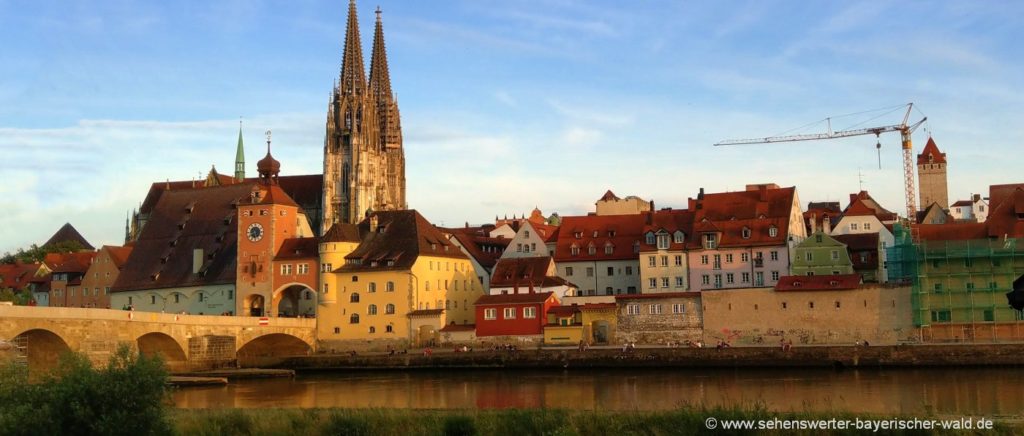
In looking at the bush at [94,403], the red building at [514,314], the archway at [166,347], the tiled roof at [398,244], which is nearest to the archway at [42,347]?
the archway at [166,347]

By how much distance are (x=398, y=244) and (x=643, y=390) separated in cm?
3248

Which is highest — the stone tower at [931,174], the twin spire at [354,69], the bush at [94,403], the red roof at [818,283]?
the twin spire at [354,69]

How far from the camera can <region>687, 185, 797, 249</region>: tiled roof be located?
248 feet

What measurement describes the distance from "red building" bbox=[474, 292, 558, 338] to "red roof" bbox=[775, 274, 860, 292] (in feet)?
48.7

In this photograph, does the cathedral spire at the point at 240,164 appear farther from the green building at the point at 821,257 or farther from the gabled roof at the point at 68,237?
the green building at the point at 821,257

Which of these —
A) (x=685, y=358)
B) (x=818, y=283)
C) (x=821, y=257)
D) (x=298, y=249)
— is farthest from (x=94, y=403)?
(x=298, y=249)

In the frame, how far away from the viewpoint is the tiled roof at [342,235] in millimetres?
81562

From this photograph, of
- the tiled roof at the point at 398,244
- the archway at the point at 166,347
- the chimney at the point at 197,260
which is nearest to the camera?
the archway at the point at 166,347

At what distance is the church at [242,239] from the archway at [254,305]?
10cm

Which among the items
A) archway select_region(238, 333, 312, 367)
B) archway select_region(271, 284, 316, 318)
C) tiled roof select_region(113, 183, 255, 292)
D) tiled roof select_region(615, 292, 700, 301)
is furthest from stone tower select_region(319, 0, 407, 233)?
tiled roof select_region(615, 292, 700, 301)

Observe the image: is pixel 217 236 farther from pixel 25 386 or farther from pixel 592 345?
pixel 25 386

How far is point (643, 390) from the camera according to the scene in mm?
→ 51688

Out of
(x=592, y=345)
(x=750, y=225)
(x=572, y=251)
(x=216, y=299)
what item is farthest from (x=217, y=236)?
(x=750, y=225)

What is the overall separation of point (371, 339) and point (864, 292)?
107 feet
